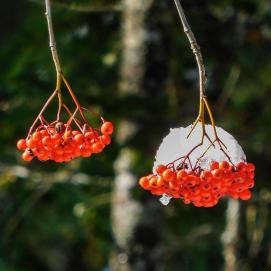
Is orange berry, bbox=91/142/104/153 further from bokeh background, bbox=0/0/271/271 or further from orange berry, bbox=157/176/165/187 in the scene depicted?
bokeh background, bbox=0/0/271/271

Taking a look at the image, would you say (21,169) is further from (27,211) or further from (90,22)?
(90,22)

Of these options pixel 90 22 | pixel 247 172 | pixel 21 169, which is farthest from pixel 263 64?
pixel 247 172

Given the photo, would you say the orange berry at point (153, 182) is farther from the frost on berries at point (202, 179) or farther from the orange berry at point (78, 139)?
the orange berry at point (78, 139)

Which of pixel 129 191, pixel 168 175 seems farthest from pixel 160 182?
pixel 129 191

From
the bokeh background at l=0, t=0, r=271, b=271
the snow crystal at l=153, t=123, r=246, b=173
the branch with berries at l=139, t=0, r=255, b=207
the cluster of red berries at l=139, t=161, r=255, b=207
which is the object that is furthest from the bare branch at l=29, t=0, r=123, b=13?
the cluster of red berries at l=139, t=161, r=255, b=207

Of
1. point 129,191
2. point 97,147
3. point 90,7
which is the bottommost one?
point 129,191

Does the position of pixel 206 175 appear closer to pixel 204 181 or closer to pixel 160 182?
pixel 204 181

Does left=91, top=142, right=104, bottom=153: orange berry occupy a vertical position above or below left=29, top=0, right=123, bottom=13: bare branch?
below
